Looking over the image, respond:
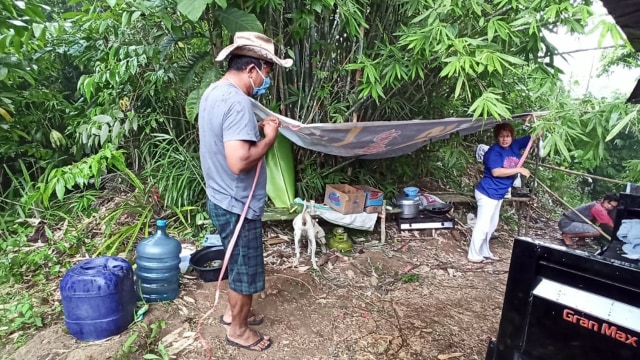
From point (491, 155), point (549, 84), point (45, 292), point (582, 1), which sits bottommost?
point (45, 292)

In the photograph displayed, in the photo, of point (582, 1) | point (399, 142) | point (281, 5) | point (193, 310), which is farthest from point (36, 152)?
point (582, 1)

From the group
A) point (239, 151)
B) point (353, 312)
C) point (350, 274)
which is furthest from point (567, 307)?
point (350, 274)

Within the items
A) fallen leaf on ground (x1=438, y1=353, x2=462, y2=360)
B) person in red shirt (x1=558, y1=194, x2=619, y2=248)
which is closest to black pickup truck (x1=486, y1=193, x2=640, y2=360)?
fallen leaf on ground (x1=438, y1=353, x2=462, y2=360)

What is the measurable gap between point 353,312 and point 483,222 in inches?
57.6

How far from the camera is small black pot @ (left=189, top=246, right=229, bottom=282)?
2.63 meters

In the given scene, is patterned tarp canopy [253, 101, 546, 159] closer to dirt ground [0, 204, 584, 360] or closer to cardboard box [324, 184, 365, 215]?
cardboard box [324, 184, 365, 215]

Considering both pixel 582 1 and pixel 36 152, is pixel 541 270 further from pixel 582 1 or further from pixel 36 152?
pixel 36 152

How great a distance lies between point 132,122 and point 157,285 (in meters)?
1.64

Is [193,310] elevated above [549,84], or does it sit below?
below

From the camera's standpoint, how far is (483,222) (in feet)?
10.6

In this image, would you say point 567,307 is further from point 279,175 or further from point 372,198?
point 279,175

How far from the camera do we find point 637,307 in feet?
2.96

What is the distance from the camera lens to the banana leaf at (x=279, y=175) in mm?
3434

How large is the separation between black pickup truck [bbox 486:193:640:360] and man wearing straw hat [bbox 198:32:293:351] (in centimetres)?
109
